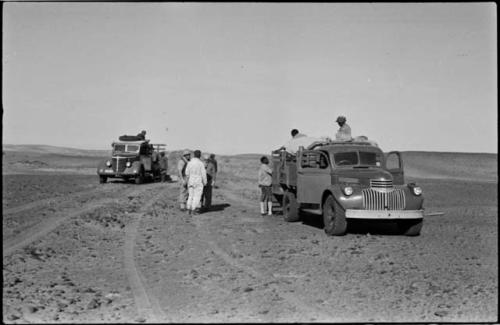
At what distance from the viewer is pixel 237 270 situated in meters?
Answer: 7.94

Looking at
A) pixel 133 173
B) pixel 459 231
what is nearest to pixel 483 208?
pixel 459 231

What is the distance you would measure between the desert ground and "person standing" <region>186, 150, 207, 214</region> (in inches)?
23.0

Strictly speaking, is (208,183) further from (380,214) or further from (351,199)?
(380,214)

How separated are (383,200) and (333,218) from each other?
1.08 meters

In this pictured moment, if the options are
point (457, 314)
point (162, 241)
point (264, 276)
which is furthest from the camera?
point (162, 241)

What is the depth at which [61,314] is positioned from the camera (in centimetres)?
582

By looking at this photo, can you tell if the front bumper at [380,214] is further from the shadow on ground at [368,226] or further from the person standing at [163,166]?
the person standing at [163,166]

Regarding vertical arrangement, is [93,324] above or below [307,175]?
below

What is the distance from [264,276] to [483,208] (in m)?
12.5

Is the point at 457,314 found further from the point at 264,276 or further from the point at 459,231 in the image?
the point at 459,231

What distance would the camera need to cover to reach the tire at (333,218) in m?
11.1

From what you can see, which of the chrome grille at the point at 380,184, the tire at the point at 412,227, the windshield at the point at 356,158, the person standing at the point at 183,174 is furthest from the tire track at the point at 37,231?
the tire at the point at 412,227

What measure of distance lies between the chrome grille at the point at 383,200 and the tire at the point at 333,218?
513 mm

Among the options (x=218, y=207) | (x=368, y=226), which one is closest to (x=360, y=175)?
(x=368, y=226)
